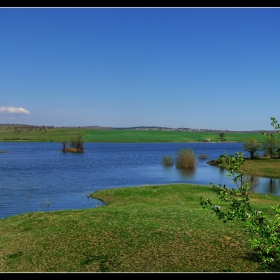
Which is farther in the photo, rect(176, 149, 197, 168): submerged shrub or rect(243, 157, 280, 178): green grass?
rect(176, 149, 197, 168): submerged shrub

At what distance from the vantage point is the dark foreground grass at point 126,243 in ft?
46.8

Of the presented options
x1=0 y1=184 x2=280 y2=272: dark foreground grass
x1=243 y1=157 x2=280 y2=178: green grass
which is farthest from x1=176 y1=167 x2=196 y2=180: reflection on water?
x1=0 y1=184 x2=280 y2=272: dark foreground grass

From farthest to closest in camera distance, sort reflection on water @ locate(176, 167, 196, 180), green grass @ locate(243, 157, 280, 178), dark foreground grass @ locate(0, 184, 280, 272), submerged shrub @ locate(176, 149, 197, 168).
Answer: submerged shrub @ locate(176, 149, 197, 168), green grass @ locate(243, 157, 280, 178), reflection on water @ locate(176, 167, 196, 180), dark foreground grass @ locate(0, 184, 280, 272)

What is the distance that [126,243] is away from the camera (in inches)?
649

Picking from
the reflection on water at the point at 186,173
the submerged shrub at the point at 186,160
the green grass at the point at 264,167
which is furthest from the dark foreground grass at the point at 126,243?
the submerged shrub at the point at 186,160

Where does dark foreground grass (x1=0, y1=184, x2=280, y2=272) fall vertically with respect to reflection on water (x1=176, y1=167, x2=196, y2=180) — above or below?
above

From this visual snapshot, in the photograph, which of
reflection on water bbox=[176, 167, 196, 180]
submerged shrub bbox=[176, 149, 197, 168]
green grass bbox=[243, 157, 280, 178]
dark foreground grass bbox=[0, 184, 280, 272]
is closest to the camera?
dark foreground grass bbox=[0, 184, 280, 272]

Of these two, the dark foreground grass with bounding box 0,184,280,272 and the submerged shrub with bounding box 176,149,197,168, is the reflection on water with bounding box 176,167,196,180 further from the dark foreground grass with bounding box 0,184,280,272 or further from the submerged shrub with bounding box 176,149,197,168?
the dark foreground grass with bounding box 0,184,280,272

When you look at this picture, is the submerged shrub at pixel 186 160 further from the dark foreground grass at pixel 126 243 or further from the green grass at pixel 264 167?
the dark foreground grass at pixel 126 243

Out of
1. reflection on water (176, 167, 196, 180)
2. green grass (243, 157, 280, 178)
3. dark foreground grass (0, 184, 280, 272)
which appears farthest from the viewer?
green grass (243, 157, 280, 178)

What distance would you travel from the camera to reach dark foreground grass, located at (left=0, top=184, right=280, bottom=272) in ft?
46.8
